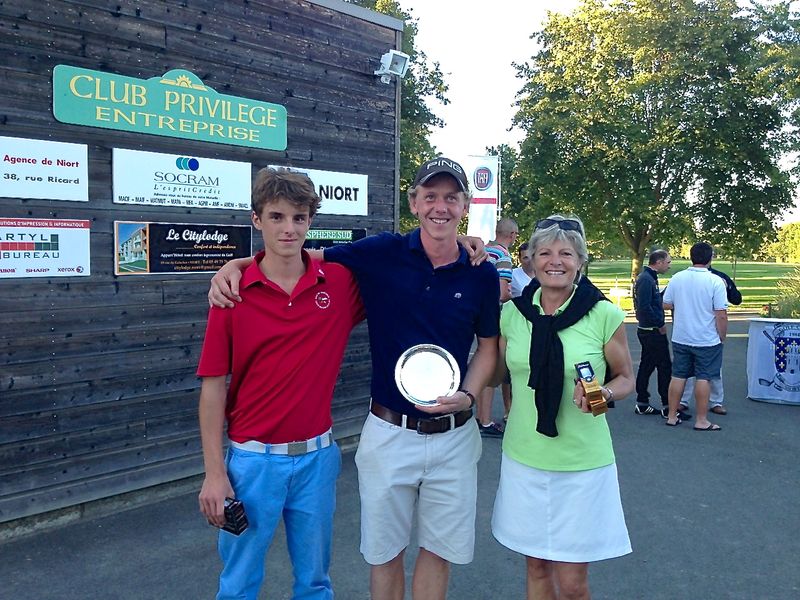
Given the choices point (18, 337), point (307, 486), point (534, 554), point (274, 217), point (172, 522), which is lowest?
point (172, 522)

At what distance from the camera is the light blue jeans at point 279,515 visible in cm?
248

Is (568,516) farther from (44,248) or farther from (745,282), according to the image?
(745,282)

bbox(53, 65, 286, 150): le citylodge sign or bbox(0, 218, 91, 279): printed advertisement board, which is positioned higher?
bbox(53, 65, 286, 150): le citylodge sign

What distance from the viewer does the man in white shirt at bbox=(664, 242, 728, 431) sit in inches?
275

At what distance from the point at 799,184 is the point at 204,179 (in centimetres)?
2202

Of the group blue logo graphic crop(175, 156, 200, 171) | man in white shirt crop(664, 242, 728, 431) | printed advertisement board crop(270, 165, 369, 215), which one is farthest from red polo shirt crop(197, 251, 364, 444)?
man in white shirt crop(664, 242, 728, 431)

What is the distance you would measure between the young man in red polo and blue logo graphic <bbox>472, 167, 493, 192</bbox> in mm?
10046

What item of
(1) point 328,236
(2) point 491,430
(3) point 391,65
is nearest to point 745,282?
(2) point 491,430

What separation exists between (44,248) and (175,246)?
0.92 meters

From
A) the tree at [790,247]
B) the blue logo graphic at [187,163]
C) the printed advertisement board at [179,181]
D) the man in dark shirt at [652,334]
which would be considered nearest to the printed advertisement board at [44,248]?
the printed advertisement board at [179,181]

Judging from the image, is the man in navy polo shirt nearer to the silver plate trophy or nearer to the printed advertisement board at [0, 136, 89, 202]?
the silver plate trophy

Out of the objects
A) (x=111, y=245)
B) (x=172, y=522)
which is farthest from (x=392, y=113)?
(x=172, y=522)

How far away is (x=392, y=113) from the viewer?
6.55m

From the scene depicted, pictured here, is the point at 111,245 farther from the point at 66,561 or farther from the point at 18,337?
the point at 66,561
